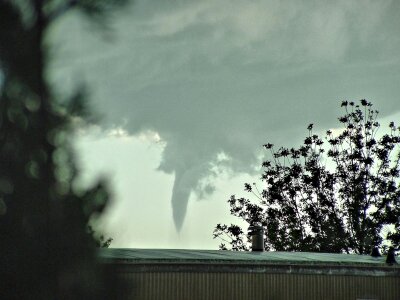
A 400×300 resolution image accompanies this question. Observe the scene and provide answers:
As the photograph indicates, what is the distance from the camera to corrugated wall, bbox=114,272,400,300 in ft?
47.8

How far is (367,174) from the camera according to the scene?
3094 cm

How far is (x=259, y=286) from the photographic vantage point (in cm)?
1598

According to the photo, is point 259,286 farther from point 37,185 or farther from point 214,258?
point 37,185

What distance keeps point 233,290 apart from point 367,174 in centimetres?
1709

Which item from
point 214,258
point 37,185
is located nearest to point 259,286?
point 214,258

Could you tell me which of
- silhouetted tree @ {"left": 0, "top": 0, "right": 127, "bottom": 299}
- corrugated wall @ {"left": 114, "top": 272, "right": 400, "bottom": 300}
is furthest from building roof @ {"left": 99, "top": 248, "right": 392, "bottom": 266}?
silhouetted tree @ {"left": 0, "top": 0, "right": 127, "bottom": 299}

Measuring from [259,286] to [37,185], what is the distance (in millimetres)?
11121

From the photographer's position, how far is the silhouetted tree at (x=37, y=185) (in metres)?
5.56

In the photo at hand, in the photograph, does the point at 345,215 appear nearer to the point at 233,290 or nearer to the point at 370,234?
the point at 370,234

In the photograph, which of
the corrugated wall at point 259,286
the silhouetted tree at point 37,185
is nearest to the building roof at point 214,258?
the corrugated wall at point 259,286

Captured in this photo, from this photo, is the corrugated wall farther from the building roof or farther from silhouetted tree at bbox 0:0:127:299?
silhouetted tree at bbox 0:0:127:299

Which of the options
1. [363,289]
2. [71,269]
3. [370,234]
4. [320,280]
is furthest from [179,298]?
[370,234]

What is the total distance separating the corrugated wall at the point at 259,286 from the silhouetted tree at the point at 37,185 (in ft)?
26.1

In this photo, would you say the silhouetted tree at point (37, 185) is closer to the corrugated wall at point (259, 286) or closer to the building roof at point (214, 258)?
the corrugated wall at point (259, 286)
